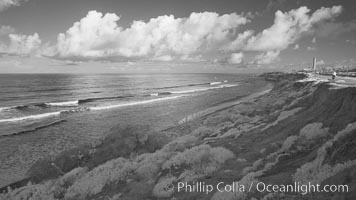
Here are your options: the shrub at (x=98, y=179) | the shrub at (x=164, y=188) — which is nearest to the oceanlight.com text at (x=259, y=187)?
the shrub at (x=164, y=188)

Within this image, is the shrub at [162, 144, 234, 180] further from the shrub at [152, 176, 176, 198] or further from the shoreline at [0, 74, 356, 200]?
the shrub at [152, 176, 176, 198]

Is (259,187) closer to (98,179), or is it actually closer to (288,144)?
(288,144)

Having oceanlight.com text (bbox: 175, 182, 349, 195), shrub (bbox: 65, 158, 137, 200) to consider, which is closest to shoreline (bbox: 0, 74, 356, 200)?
shrub (bbox: 65, 158, 137, 200)

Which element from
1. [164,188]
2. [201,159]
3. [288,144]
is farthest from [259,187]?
[201,159]

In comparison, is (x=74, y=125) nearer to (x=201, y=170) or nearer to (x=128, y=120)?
(x=128, y=120)

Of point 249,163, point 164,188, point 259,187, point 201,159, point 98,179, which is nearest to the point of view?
point 259,187

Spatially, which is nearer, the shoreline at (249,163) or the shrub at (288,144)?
the shoreline at (249,163)

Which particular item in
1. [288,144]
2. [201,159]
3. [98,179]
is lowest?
[98,179]

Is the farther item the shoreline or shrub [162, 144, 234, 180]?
shrub [162, 144, 234, 180]

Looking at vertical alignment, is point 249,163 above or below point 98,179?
above

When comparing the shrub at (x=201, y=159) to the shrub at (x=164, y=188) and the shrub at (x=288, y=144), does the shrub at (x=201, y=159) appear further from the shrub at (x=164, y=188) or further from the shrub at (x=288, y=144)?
the shrub at (x=288, y=144)

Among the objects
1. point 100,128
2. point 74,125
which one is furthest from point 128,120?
point 74,125
